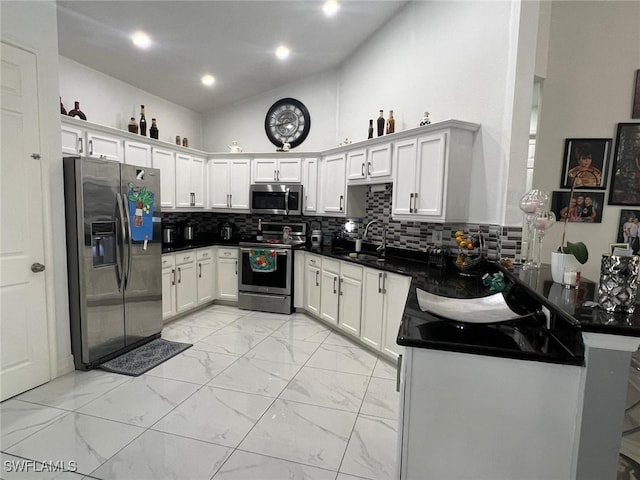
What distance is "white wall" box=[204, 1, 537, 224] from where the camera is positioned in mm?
2586

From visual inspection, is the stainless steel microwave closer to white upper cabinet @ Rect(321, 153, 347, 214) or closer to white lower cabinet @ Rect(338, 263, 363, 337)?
white upper cabinet @ Rect(321, 153, 347, 214)

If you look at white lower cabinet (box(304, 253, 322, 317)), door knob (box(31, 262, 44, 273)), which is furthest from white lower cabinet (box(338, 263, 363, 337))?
door knob (box(31, 262, 44, 273))

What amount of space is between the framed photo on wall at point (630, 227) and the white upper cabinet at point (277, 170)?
11.9ft

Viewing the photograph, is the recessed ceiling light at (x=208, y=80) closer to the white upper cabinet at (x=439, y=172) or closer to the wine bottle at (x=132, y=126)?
the wine bottle at (x=132, y=126)

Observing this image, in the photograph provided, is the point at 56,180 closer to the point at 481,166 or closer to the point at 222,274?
the point at 222,274

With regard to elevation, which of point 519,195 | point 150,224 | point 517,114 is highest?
point 517,114

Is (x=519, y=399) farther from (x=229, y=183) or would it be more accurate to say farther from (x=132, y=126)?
(x=132, y=126)

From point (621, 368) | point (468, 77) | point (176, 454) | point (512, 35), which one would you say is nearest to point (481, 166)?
point (468, 77)

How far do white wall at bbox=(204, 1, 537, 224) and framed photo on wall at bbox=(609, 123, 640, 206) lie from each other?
1.33 m

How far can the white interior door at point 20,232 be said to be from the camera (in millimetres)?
2307

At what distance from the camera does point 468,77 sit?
9.40ft

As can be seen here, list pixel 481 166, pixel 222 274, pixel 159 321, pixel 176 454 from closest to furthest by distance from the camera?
pixel 176 454 → pixel 481 166 → pixel 159 321 → pixel 222 274

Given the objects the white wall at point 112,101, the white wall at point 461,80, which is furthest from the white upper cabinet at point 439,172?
the white wall at point 112,101

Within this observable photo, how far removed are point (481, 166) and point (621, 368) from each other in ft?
6.76
